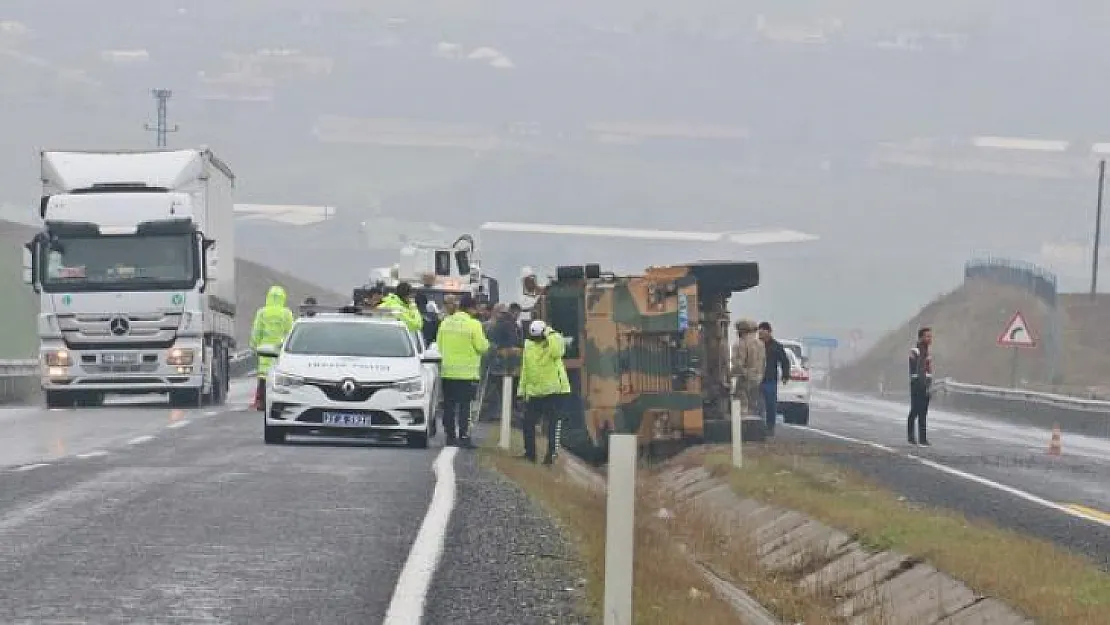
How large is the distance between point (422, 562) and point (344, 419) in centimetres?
1207

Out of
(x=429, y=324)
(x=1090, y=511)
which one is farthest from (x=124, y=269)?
(x=1090, y=511)

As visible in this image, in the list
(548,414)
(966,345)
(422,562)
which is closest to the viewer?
(422,562)

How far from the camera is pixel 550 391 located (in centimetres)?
2336

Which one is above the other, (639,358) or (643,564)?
(639,358)

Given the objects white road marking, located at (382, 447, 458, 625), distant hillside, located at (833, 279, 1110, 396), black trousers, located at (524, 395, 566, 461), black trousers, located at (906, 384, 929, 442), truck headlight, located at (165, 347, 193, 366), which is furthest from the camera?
distant hillside, located at (833, 279, 1110, 396)

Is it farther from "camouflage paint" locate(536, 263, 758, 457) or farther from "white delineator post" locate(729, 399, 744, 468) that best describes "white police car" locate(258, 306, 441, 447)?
"white delineator post" locate(729, 399, 744, 468)

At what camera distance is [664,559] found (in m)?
13.8

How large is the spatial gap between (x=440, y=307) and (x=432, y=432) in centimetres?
1894

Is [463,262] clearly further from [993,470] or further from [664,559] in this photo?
[664,559]

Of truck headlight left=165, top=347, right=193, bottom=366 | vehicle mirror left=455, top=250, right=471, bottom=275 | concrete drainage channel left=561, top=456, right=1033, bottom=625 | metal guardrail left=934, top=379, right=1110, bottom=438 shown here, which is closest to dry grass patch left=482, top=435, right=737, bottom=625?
concrete drainage channel left=561, top=456, right=1033, bottom=625

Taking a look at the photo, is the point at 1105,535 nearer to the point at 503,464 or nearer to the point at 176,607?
the point at 503,464

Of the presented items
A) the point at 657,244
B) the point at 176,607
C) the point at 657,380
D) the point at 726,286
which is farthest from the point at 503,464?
the point at 657,244

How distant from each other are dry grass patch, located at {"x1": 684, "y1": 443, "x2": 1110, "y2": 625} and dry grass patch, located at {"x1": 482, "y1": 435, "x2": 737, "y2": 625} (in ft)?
4.44

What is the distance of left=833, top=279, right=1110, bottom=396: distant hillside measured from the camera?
83.4 m
